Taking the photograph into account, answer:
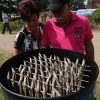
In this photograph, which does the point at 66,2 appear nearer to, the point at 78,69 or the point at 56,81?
the point at 78,69

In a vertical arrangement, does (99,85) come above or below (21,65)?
below

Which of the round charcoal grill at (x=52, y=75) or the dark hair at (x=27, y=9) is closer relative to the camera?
the round charcoal grill at (x=52, y=75)

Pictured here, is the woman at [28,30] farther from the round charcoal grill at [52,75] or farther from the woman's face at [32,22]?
the round charcoal grill at [52,75]

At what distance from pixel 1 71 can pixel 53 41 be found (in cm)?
82

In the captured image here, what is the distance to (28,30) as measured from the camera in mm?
2477

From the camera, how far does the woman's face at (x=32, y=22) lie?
2.36 meters

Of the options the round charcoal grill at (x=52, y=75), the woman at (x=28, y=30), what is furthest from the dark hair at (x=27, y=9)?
the round charcoal grill at (x=52, y=75)

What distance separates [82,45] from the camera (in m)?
2.29

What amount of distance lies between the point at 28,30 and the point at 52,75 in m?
1.07

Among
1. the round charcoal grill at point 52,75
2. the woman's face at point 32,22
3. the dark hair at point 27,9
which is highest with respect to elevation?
the dark hair at point 27,9

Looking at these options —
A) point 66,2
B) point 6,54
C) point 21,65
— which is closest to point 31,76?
point 21,65

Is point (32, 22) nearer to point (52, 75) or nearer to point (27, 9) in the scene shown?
point (27, 9)

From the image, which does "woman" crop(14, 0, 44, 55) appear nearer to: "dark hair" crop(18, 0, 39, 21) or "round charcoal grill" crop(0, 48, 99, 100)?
"dark hair" crop(18, 0, 39, 21)

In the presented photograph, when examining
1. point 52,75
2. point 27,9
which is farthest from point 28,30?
point 52,75
